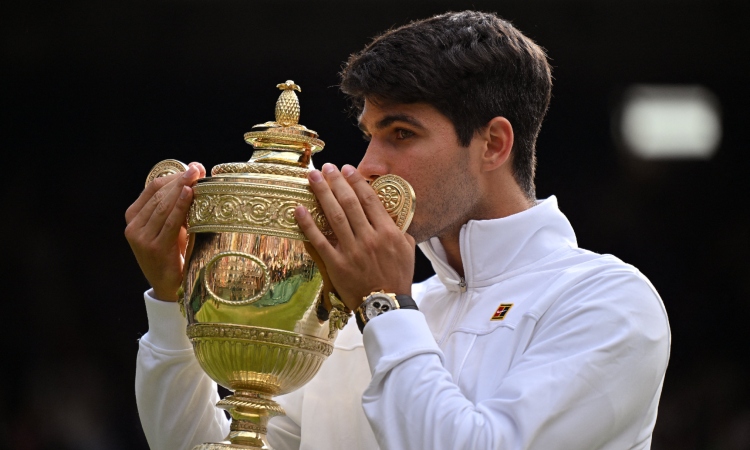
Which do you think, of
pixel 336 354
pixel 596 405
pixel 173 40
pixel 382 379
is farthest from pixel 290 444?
pixel 173 40

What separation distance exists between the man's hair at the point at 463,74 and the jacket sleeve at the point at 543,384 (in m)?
0.58

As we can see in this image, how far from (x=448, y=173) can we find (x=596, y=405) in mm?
710

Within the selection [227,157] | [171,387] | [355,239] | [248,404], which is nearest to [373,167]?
[355,239]

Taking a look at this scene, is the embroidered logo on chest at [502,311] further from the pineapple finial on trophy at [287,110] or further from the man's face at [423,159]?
the pineapple finial on trophy at [287,110]

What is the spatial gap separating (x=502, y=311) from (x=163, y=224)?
77 centimetres

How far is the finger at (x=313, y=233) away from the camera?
2285 millimetres

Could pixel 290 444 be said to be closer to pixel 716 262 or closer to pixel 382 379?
pixel 382 379

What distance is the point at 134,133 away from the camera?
22.6 feet

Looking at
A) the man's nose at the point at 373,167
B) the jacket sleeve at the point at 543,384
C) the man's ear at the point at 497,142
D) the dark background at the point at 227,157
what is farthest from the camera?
the dark background at the point at 227,157

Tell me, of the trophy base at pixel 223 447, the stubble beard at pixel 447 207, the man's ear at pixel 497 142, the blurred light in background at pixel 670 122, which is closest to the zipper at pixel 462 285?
the stubble beard at pixel 447 207

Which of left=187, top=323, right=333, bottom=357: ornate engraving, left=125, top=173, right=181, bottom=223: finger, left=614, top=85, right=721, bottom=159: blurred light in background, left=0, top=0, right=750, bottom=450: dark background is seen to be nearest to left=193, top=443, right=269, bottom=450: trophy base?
left=187, top=323, right=333, bottom=357: ornate engraving

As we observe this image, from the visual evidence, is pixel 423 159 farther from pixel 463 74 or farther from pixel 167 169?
pixel 167 169

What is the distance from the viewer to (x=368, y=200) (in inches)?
91.4

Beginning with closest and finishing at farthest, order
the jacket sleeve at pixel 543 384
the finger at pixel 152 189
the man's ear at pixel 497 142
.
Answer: the jacket sleeve at pixel 543 384 → the finger at pixel 152 189 → the man's ear at pixel 497 142
